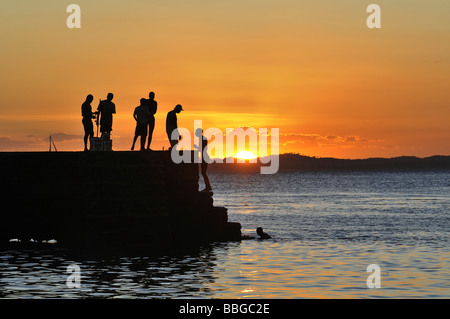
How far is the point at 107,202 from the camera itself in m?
26.8

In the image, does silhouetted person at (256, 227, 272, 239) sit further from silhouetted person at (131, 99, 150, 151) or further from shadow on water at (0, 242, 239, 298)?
silhouetted person at (131, 99, 150, 151)

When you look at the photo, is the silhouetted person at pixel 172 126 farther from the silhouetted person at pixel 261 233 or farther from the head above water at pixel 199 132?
the silhouetted person at pixel 261 233

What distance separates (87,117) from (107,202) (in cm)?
325

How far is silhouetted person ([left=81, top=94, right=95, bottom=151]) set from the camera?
28.0 m

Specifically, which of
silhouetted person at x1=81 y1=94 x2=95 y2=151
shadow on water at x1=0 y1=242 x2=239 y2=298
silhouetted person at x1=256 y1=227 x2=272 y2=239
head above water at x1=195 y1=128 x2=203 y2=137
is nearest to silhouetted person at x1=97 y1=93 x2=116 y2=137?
silhouetted person at x1=81 y1=94 x2=95 y2=151

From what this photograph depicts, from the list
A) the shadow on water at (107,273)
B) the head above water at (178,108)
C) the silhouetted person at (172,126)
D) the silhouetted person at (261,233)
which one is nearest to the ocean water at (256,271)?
the shadow on water at (107,273)

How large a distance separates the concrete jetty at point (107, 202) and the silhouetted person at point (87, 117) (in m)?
0.72

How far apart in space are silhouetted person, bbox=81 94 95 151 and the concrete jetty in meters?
0.72

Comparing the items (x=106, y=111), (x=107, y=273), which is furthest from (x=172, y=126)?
(x=107, y=273)

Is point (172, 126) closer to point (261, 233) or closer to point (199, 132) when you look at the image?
point (199, 132)
